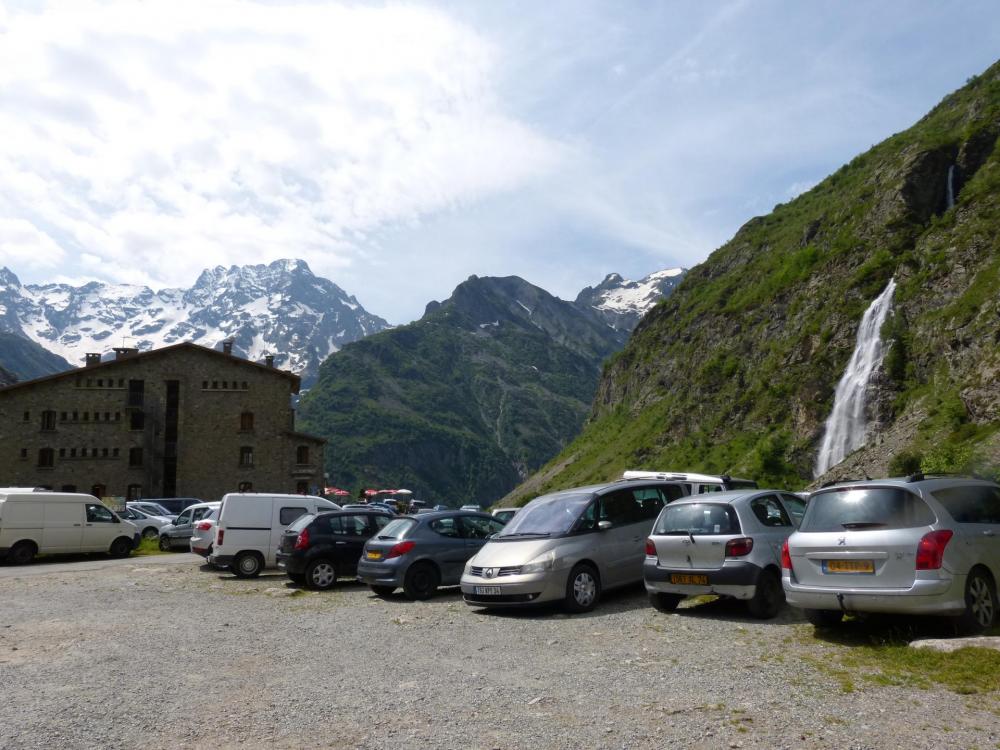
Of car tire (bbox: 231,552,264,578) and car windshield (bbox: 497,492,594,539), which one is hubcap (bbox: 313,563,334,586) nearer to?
car tire (bbox: 231,552,264,578)

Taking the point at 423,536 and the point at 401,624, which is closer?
the point at 401,624

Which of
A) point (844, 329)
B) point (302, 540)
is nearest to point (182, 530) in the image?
point (302, 540)

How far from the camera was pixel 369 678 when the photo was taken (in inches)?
298

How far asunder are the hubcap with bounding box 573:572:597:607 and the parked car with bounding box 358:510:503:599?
341cm

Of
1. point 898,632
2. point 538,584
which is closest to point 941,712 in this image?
point 898,632

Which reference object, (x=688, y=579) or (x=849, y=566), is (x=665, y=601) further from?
(x=849, y=566)

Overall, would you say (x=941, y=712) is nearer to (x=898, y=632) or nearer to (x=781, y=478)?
(x=898, y=632)

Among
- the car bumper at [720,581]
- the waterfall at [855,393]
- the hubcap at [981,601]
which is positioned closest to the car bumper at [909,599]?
the hubcap at [981,601]

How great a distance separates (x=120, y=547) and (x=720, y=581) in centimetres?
2189

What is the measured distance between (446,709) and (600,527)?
→ 5.79 meters

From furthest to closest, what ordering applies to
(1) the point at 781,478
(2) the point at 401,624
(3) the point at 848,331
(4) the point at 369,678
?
(3) the point at 848,331, (1) the point at 781,478, (2) the point at 401,624, (4) the point at 369,678

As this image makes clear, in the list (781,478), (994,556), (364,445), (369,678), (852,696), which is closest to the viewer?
(852,696)

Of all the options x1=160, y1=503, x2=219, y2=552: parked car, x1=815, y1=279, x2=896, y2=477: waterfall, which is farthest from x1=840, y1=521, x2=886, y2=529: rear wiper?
x1=815, y1=279, x2=896, y2=477: waterfall

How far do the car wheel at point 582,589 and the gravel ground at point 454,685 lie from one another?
0.94ft
